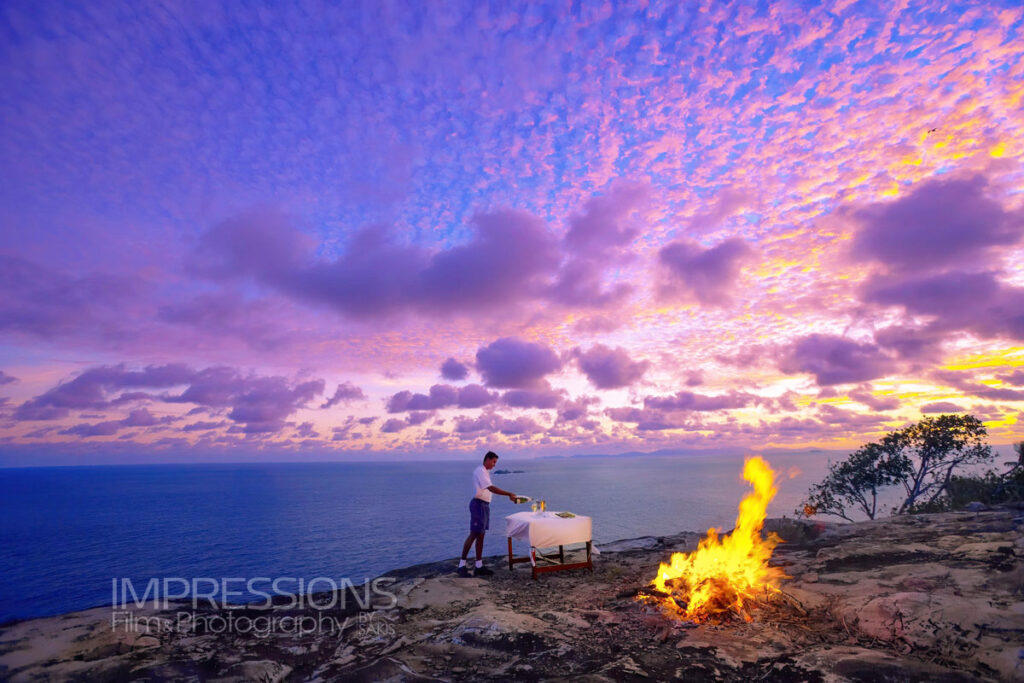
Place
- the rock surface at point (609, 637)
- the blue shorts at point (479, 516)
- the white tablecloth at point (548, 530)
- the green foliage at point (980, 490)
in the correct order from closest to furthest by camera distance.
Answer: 1. the rock surface at point (609, 637)
2. the white tablecloth at point (548, 530)
3. the blue shorts at point (479, 516)
4. the green foliage at point (980, 490)

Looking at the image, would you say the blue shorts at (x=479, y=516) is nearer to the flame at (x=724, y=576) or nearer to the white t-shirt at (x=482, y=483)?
the white t-shirt at (x=482, y=483)

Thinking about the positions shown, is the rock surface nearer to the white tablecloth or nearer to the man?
the white tablecloth

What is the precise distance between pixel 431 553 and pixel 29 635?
48.5m

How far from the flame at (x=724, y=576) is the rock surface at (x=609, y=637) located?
354 millimetres

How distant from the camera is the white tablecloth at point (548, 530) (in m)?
11.9

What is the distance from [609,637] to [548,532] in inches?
167

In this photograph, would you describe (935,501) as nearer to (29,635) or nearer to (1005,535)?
(1005,535)

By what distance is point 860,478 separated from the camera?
35.1 metres

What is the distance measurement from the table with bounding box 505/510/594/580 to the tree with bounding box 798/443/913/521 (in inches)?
1124

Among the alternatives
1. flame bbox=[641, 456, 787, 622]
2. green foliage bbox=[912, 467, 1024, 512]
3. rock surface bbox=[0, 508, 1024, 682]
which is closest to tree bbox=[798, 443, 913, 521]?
green foliage bbox=[912, 467, 1024, 512]

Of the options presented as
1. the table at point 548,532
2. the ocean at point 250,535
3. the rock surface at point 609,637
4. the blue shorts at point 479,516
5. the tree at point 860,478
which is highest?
the blue shorts at point 479,516

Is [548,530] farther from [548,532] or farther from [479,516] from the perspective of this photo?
[479,516]

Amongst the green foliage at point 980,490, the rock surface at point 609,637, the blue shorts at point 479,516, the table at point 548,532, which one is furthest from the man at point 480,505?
the green foliage at point 980,490

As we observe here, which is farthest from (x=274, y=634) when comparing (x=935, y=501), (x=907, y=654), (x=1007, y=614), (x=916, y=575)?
(x=935, y=501)
